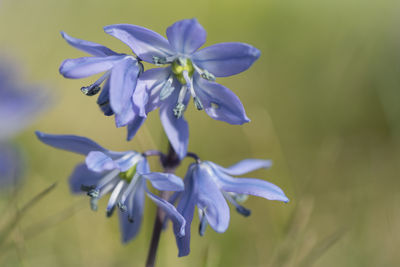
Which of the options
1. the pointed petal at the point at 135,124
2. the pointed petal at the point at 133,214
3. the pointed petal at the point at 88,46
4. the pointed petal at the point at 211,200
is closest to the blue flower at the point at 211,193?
the pointed petal at the point at 211,200

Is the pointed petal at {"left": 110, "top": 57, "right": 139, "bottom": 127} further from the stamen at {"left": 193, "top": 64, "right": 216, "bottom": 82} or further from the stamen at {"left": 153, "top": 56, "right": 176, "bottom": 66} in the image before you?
the stamen at {"left": 193, "top": 64, "right": 216, "bottom": 82}

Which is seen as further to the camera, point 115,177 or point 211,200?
point 115,177

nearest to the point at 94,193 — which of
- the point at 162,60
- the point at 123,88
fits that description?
the point at 123,88

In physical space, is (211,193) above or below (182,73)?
below

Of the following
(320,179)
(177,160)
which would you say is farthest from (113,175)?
(320,179)

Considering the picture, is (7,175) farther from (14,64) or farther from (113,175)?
(113,175)

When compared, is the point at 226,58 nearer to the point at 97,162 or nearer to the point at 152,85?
the point at 152,85

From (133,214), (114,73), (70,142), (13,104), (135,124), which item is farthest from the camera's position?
(13,104)
